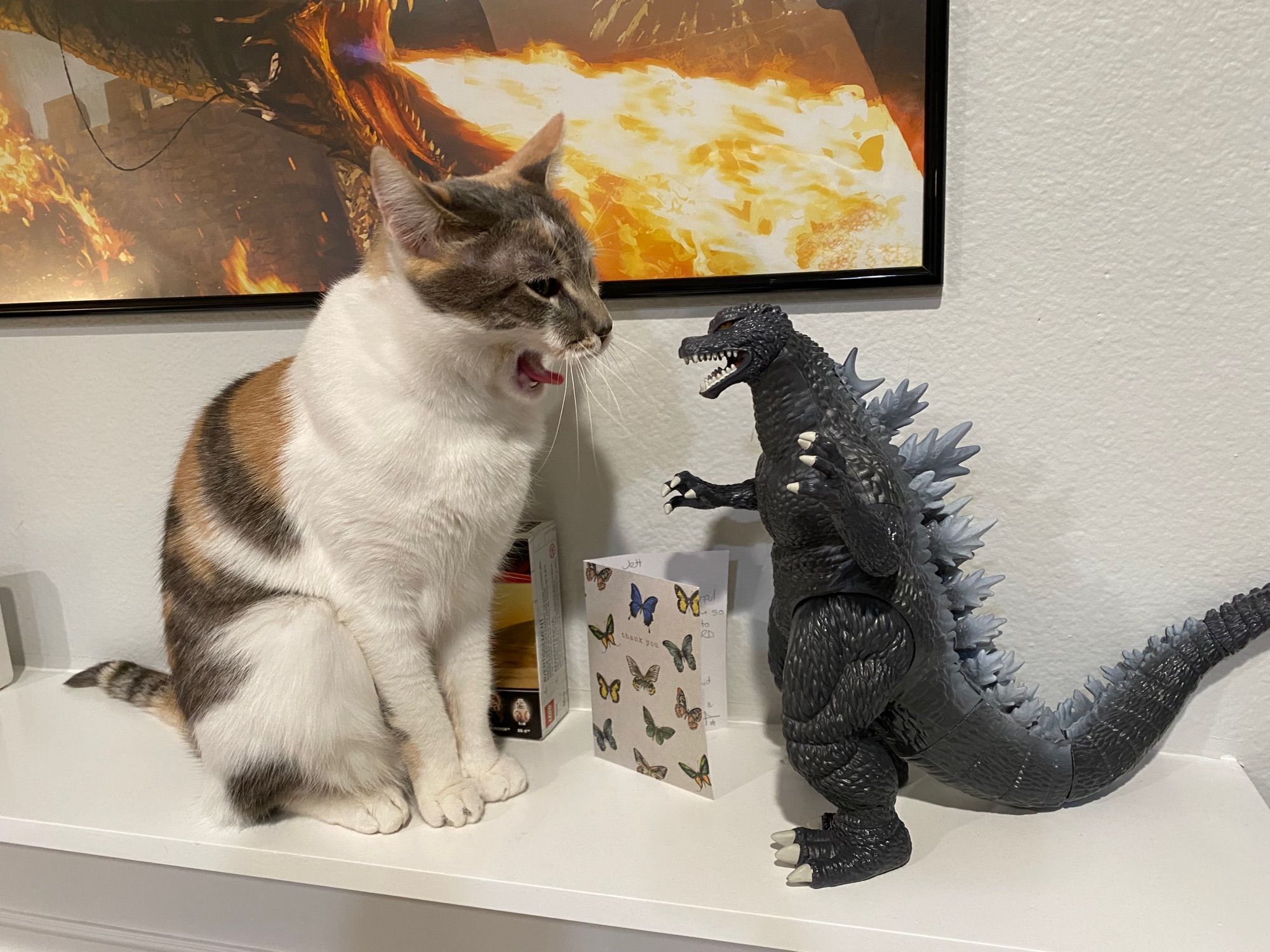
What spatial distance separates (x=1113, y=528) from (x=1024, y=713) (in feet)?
0.76

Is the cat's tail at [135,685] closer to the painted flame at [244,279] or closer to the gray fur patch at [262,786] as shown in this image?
the gray fur patch at [262,786]

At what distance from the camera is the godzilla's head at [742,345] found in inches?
26.0

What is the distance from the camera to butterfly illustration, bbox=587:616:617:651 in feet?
2.82

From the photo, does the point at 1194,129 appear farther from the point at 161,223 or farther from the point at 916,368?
the point at 161,223

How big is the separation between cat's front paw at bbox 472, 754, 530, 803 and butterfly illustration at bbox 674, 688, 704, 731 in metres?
0.19

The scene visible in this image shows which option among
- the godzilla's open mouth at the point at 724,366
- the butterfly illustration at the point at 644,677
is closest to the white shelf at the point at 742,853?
the butterfly illustration at the point at 644,677

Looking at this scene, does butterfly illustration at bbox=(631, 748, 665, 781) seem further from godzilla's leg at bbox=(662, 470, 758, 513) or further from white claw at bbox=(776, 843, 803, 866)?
godzilla's leg at bbox=(662, 470, 758, 513)

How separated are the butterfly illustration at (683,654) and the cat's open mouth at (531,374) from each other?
0.28 m

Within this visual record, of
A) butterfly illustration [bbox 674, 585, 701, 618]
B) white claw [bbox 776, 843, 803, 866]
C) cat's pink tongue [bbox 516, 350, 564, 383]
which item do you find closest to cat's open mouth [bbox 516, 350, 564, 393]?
cat's pink tongue [bbox 516, 350, 564, 383]

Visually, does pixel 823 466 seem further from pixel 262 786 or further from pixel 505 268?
pixel 262 786

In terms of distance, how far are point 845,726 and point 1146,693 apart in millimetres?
318

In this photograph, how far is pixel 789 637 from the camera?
0.71 m

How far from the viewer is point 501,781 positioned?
0.85m

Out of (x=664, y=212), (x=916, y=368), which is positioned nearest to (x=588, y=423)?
(x=664, y=212)
